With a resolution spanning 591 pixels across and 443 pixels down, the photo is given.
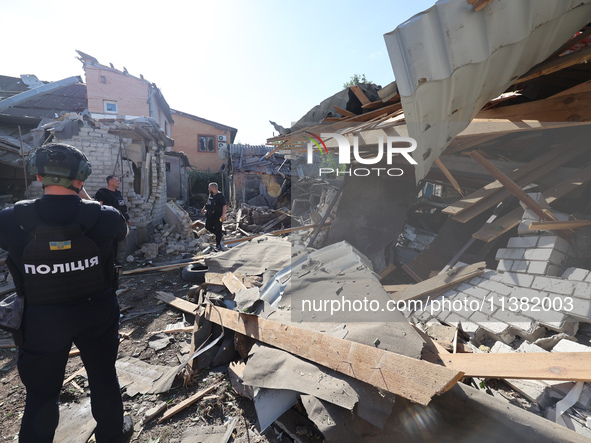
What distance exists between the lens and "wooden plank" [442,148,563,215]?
12.3 feet

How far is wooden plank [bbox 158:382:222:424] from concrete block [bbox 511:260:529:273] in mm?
3549

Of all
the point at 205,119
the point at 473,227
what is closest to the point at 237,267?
the point at 473,227

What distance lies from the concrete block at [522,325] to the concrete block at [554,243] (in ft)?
2.96

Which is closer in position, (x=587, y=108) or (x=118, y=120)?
(x=587, y=108)

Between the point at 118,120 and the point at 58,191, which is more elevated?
the point at 118,120

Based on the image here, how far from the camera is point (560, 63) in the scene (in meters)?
1.94

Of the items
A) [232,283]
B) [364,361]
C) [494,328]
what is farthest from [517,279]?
[232,283]

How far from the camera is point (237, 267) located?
4.88m

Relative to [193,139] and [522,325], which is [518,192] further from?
[193,139]

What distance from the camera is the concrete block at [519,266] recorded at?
10.4 ft

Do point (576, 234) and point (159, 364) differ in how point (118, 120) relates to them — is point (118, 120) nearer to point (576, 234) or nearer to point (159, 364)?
point (159, 364)

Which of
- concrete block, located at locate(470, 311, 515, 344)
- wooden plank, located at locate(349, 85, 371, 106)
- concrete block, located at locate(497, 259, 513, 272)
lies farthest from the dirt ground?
wooden plank, located at locate(349, 85, 371, 106)

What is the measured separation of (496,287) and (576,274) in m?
0.70

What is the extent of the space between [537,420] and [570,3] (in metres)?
2.48
